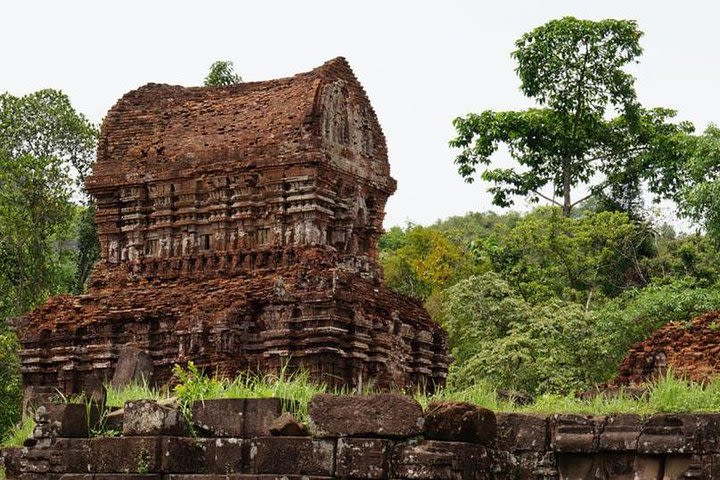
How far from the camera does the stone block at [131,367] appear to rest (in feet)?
61.0

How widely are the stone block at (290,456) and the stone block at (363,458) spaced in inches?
3.2

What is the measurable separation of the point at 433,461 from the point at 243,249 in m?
10.6

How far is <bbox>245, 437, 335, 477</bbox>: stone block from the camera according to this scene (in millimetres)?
9984

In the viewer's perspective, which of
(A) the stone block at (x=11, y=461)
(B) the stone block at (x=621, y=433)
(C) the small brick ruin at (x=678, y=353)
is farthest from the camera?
(C) the small brick ruin at (x=678, y=353)

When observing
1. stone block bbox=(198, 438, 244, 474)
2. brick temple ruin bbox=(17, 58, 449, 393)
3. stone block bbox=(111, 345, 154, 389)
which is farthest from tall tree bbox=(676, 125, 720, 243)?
stone block bbox=(198, 438, 244, 474)

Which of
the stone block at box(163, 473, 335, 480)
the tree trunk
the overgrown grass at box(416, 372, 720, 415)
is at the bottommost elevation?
the stone block at box(163, 473, 335, 480)

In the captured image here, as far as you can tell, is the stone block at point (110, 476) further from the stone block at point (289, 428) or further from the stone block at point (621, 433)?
the stone block at point (621, 433)

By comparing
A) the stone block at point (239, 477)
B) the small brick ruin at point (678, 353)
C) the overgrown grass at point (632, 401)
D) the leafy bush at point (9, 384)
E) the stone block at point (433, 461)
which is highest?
the leafy bush at point (9, 384)

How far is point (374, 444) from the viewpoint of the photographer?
9.88 metres

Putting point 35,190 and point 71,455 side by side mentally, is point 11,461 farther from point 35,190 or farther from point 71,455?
point 35,190

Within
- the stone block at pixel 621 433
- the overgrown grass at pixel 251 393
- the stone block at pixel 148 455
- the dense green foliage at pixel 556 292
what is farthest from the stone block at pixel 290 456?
the dense green foliage at pixel 556 292

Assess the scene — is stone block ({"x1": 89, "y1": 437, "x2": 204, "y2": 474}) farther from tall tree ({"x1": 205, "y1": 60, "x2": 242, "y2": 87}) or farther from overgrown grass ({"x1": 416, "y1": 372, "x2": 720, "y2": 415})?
tall tree ({"x1": 205, "y1": 60, "x2": 242, "y2": 87})

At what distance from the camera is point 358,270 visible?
20.2 meters

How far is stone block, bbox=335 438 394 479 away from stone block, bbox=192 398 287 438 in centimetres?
60
